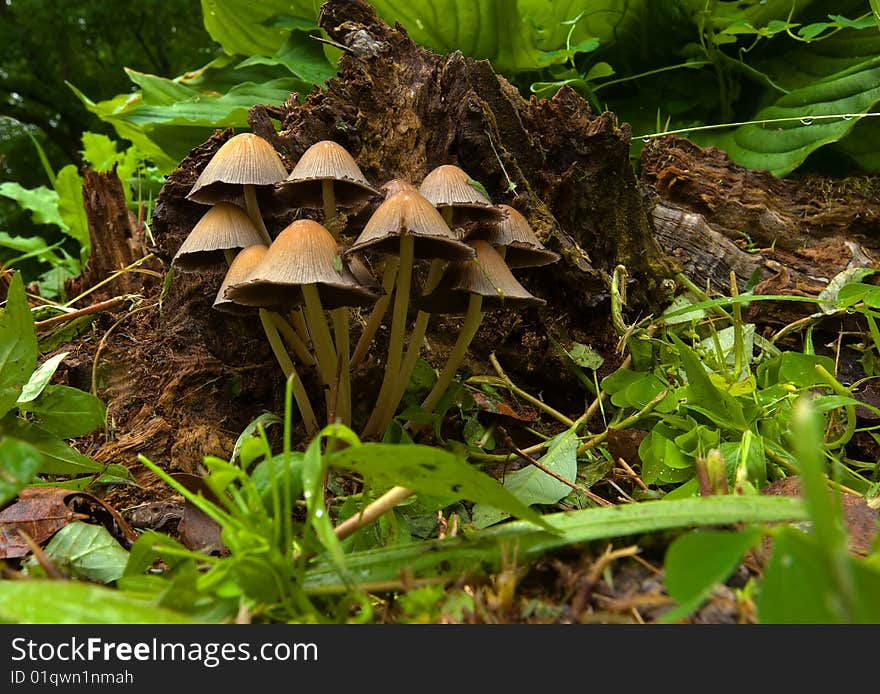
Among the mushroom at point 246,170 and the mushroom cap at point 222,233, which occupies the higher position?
the mushroom at point 246,170

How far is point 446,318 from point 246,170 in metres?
0.62

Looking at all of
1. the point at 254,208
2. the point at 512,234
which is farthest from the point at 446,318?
the point at 254,208

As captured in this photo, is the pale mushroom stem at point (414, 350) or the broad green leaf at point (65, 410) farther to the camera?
the pale mushroom stem at point (414, 350)

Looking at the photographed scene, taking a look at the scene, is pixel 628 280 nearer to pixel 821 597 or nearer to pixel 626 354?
pixel 626 354

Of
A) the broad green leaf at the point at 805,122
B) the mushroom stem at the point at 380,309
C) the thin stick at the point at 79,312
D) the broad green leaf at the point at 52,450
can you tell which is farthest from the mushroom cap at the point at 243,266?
the broad green leaf at the point at 805,122

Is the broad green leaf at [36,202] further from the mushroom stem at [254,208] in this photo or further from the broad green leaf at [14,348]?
the broad green leaf at [14,348]

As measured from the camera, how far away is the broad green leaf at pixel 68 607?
0.57 metres

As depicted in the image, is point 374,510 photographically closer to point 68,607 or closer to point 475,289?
point 68,607

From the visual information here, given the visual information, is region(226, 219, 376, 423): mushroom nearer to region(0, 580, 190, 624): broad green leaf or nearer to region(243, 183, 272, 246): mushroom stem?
region(243, 183, 272, 246): mushroom stem

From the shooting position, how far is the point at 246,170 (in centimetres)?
132

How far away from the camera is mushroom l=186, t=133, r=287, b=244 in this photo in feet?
4.32

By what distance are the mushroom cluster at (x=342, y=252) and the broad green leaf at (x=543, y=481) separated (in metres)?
0.25

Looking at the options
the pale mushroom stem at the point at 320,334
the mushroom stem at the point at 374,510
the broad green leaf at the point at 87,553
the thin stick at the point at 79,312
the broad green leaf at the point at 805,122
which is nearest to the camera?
the mushroom stem at the point at 374,510

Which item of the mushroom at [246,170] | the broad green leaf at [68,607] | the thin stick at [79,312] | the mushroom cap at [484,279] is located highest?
the mushroom at [246,170]
